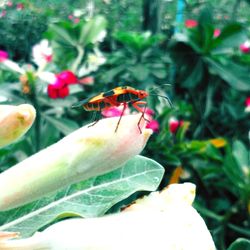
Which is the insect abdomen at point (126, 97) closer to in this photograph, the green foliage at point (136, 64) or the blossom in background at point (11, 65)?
the blossom in background at point (11, 65)

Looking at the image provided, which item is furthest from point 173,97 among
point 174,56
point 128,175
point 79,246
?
point 79,246

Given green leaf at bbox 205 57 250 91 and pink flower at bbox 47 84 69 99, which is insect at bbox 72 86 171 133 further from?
green leaf at bbox 205 57 250 91

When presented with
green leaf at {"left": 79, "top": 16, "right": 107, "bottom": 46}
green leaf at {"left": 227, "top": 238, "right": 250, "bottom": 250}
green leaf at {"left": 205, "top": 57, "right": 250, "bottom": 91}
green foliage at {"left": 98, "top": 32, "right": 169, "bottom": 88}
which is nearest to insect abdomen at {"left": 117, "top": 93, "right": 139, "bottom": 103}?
green leaf at {"left": 227, "top": 238, "right": 250, "bottom": 250}

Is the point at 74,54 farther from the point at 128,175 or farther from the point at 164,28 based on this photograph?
the point at 128,175

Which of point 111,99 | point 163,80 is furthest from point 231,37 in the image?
point 111,99

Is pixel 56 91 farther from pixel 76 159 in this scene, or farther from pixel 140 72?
pixel 76 159
